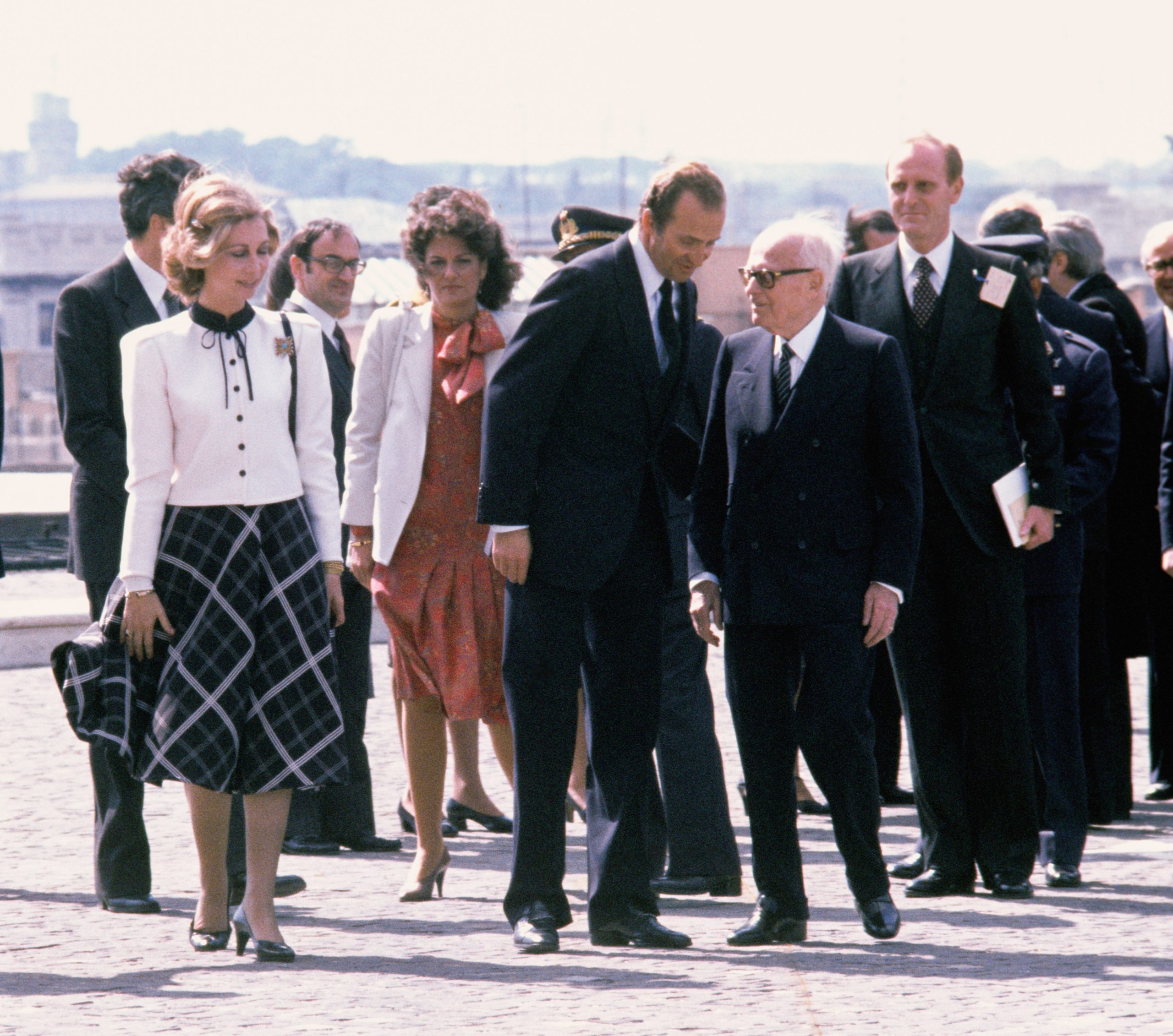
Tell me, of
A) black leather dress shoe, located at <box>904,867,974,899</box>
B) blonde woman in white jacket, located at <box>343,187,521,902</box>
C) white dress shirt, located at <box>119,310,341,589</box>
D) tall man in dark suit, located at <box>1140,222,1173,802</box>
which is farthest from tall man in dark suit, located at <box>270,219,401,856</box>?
tall man in dark suit, located at <box>1140,222,1173,802</box>

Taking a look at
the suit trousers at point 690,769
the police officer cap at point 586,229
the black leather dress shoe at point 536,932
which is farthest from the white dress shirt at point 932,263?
the black leather dress shoe at point 536,932

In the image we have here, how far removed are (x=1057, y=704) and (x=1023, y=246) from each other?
1.41 metres

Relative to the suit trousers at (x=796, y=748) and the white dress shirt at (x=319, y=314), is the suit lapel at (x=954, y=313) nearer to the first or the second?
the suit trousers at (x=796, y=748)

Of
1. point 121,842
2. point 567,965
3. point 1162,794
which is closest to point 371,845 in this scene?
point 121,842

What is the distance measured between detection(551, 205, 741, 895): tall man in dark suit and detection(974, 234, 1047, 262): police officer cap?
3.36ft

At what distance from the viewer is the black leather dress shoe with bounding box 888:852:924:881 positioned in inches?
228

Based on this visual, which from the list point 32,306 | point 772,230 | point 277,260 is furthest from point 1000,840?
point 32,306

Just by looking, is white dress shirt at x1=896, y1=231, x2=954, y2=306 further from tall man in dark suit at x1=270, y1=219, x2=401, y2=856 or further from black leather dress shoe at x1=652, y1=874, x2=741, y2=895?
tall man in dark suit at x1=270, y1=219, x2=401, y2=856

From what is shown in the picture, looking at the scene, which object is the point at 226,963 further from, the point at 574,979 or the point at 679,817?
the point at 679,817

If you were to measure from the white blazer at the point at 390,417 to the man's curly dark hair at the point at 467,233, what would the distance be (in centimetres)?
9

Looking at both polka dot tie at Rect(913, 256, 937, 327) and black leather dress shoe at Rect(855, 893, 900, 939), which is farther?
polka dot tie at Rect(913, 256, 937, 327)

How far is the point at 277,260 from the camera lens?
275 inches

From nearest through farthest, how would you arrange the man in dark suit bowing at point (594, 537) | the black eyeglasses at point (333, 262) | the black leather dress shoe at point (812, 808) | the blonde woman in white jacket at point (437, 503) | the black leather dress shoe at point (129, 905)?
1. the man in dark suit bowing at point (594, 537)
2. the black leather dress shoe at point (129, 905)
3. the blonde woman in white jacket at point (437, 503)
4. the black eyeglasses at point (333, 262)
5. the black leather dress shoe at point (812, 808)

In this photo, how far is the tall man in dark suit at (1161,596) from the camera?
6.90 metres
